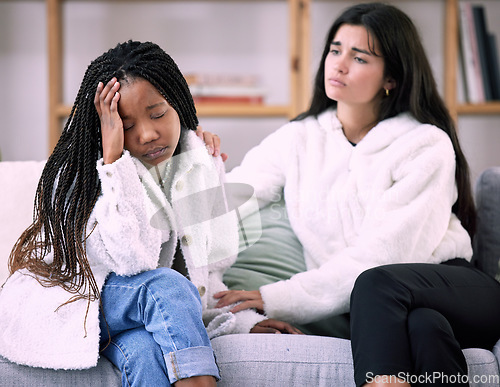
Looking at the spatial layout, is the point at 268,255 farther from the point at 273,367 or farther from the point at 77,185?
the point at 77,185

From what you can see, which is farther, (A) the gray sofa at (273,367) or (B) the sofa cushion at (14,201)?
(B) the sofa cushion at (14,201)

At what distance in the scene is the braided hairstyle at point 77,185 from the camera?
1.22 m

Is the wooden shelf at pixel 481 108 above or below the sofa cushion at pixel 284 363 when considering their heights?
above

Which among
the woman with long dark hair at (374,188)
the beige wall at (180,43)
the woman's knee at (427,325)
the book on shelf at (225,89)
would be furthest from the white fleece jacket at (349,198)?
the beige wall at (180,43)

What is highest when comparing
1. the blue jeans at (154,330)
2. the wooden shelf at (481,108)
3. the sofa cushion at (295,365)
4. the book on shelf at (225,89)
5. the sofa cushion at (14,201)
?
the book on shelf at (225,89)

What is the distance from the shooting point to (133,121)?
4.10 ft

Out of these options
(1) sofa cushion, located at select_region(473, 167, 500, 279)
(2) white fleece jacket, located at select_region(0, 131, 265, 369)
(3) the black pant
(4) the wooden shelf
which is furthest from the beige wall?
(3) the black pant

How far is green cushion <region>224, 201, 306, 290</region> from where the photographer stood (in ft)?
5.21

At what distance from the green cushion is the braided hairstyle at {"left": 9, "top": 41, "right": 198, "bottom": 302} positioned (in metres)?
0.46

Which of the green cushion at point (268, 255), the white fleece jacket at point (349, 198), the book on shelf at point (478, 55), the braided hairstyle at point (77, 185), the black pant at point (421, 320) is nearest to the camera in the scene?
the black pant at point (421, 320)

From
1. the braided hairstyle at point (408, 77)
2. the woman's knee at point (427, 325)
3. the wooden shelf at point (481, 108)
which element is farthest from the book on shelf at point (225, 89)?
the woman's knee at point (427, 325)

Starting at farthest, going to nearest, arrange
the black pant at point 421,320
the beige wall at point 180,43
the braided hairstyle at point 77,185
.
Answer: the beige wall at point 180,43 → the braided hairstyle at point 77,185 → the black pant at point 421,320

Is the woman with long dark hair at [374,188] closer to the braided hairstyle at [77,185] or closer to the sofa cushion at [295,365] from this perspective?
the sofa cushion at [295,365]

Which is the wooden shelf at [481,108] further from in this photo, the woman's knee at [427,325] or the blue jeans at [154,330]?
the blue jeans at [154,330]
